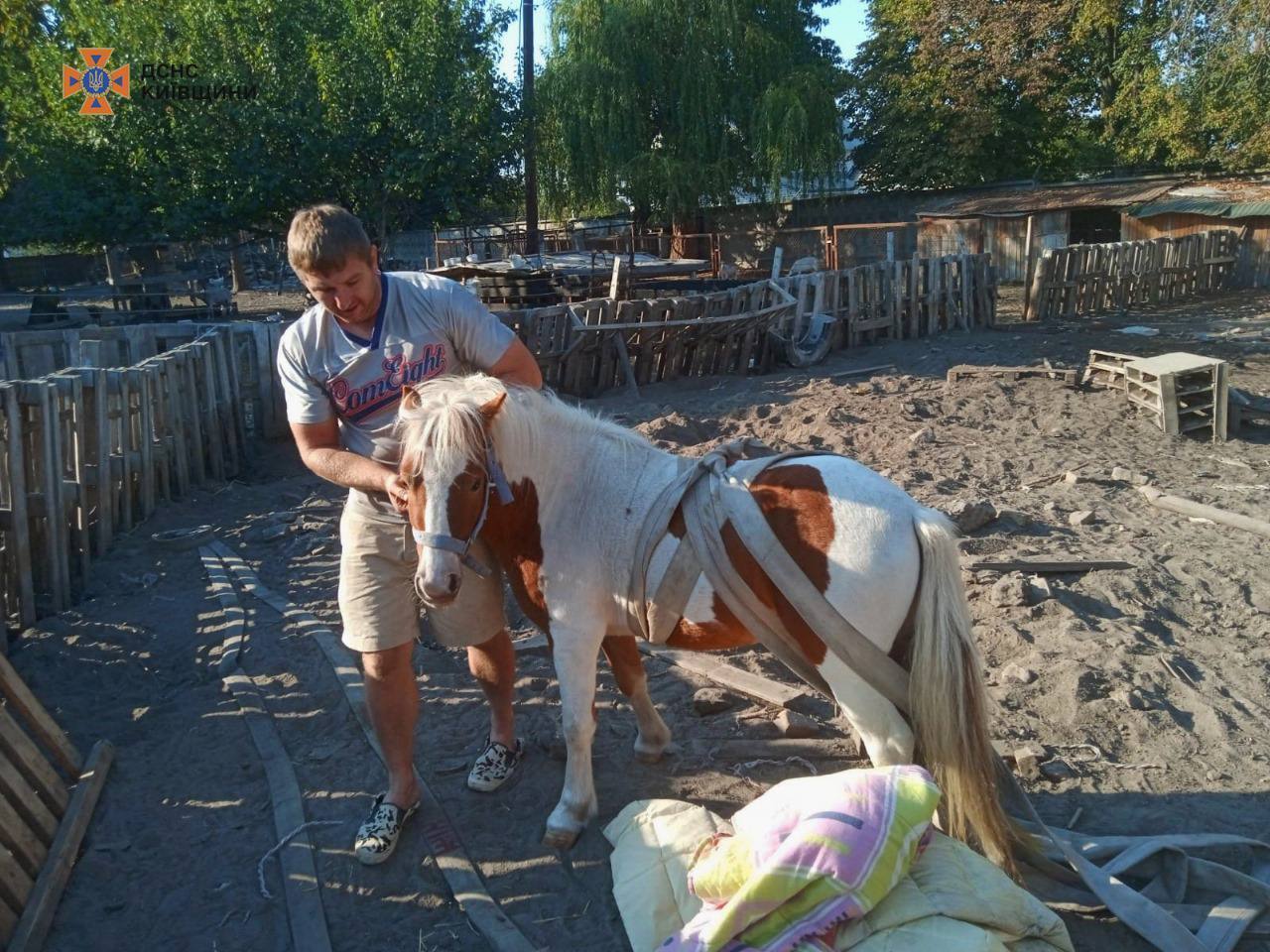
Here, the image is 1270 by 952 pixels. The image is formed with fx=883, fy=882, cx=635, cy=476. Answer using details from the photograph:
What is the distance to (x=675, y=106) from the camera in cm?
2373

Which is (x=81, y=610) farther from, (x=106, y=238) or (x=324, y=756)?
(x=106, y=238)

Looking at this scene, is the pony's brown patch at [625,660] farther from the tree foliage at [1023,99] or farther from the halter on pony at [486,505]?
the tree foliage at [1023,99]

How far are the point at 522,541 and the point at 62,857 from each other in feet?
5.81

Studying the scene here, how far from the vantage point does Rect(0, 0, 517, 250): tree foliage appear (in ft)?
59.5

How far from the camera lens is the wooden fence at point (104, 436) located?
4641mm

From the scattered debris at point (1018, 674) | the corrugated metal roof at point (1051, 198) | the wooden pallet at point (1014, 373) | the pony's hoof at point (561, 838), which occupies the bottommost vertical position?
the pony's hoof at point (561, 838)

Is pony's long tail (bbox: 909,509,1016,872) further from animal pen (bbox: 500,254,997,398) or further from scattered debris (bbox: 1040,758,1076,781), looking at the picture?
animal pen (bbox: 500,254,997,398)

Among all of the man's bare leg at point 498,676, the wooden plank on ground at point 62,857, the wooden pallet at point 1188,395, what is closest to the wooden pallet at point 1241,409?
the wooden pallet at point 1188,395

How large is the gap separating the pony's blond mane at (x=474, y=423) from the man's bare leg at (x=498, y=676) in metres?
0.83

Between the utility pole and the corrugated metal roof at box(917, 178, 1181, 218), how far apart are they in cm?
1148

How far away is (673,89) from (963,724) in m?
23.8

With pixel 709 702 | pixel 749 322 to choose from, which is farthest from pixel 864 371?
pixel 709 702

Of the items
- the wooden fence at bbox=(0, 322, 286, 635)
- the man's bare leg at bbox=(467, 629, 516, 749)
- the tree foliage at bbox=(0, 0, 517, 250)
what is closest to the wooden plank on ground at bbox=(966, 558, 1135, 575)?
the man's bare leg at bbox=(467, 629, 516, 749)

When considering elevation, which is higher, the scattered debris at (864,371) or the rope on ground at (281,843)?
the scattered debris at (864,371)
